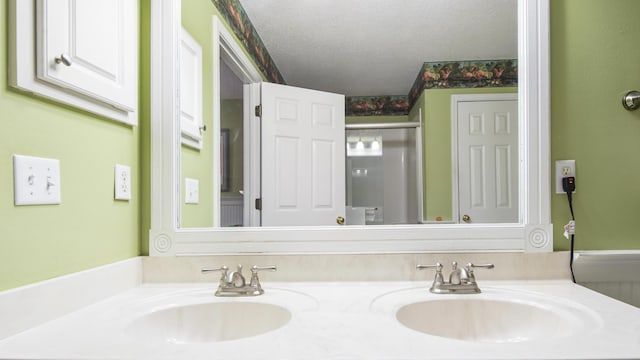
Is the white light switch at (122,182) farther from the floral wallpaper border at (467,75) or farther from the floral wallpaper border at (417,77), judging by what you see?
the floral wallpaper border at (467,75)

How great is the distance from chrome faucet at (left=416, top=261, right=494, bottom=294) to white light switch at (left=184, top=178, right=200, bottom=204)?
0.79m

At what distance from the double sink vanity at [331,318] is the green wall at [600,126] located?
188 mm

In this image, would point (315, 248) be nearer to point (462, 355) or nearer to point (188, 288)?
point (188, 288)

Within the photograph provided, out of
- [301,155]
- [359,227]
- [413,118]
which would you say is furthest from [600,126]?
[301,155]

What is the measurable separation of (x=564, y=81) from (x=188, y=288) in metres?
1.35

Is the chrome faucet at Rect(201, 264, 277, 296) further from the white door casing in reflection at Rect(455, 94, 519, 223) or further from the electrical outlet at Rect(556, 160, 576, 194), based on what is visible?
the electrical outlet at Rect(556, 160, 576, 194)

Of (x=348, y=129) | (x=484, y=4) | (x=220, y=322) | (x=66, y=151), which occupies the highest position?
(x=484, y=4)

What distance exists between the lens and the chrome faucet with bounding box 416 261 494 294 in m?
1.15

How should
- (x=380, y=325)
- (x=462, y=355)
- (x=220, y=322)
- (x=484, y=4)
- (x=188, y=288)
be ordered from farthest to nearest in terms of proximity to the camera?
1. (x=484, y=4)
2. (x=188, y=288)
3. (x=220, y=322)
4. (x=380, y=325)
5. (x=462, y=355)

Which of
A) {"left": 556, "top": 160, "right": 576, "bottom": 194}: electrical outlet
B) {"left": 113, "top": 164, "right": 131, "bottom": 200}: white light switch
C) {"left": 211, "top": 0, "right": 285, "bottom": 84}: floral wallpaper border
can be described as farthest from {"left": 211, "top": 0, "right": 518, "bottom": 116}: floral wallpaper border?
{"left": 113, "top": 164, "right": 131, "bottom": 200}: white light switch

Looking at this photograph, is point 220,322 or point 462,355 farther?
point 220,322

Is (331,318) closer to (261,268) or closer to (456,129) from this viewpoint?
(261,268)

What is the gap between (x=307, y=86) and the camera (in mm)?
1392

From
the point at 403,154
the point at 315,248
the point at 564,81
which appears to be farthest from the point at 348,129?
the point at 564,81
